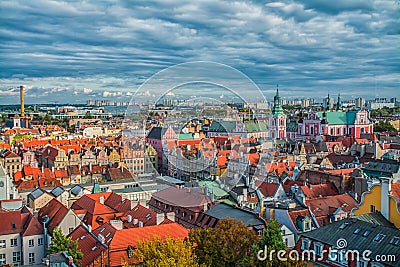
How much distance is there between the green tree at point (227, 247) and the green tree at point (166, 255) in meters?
1.44

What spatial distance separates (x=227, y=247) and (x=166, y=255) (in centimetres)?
317

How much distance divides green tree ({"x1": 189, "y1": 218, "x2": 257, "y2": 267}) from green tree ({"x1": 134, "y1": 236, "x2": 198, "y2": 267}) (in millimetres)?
1436

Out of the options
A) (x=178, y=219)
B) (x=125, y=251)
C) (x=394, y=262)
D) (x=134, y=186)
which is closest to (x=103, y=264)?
(x=125, y=251)

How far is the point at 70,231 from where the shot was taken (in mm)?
28156

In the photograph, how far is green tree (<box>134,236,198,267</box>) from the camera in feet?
53.6

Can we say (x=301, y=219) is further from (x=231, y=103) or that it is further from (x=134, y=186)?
(x=134, y=186)

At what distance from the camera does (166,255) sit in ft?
55.0

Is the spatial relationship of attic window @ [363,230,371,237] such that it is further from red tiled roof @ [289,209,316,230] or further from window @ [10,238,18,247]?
window @ [10,238,18,247]

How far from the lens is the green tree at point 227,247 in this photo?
18.6 meters

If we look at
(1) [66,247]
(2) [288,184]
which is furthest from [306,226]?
(1) [66,247]

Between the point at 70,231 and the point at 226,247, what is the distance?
1349 cm

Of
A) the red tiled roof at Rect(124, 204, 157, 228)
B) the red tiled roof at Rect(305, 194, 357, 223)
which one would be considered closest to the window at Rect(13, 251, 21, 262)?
the red tiled roof at Rect(124, 204, 157, 228)

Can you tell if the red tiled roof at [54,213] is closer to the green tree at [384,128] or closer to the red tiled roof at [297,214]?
the red tiled roof at [297,214]

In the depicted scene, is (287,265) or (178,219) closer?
(287,265)
